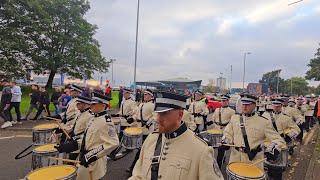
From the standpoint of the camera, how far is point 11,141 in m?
11.6

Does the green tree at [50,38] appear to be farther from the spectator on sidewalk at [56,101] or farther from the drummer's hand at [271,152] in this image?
the drummer's hand at [271,152]

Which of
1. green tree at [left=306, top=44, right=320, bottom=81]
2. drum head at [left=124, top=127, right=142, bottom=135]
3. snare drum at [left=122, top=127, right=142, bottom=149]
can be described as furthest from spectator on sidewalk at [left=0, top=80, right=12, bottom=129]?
green tree at [left=306, top=44, right=320, bottom=81]

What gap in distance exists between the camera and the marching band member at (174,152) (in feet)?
9.62

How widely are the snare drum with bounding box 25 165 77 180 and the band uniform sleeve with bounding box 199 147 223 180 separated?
6.85 ft

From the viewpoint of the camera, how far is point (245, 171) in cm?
508

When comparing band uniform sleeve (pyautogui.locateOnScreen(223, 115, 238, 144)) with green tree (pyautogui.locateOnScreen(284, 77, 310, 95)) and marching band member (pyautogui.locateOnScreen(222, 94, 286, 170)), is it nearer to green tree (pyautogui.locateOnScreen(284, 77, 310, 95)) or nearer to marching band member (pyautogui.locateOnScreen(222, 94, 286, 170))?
marching band member (pyautogui.locateOnScreen(222, 94, 286, 170))

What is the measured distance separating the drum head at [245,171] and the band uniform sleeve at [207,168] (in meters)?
2.07

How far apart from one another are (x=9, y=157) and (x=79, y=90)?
2.56m

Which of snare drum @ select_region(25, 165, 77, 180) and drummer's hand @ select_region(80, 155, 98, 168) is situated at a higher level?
drummer's hand @ select_region(80, 155, 98, 168)

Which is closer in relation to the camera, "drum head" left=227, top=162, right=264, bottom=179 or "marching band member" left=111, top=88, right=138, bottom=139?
"drum head" left=227, top=162, right=264, bottom=179

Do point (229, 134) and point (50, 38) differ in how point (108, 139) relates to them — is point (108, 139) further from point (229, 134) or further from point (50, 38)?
point (50, 38)

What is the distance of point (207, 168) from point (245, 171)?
7.85 feet

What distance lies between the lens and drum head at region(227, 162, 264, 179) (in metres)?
4.89

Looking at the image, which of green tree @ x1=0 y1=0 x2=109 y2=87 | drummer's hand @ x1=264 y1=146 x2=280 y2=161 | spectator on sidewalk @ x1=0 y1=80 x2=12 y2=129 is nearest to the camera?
drummer's hand @ x1=264 y1=146 x2=280 y2=161
